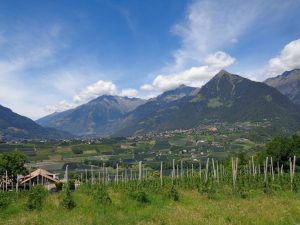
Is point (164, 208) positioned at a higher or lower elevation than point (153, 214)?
lower

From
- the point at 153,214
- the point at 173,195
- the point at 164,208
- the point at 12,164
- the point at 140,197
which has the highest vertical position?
the point at 153,214

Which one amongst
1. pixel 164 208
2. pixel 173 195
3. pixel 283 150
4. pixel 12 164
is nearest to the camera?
pixel 164 208

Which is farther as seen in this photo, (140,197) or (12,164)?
(12,164)

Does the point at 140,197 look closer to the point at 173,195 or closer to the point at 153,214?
the point at 173,195

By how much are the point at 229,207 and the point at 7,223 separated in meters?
11.0

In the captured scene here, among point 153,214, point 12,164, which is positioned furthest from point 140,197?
point 12,164

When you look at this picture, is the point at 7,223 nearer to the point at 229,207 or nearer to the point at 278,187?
the point at 229,207

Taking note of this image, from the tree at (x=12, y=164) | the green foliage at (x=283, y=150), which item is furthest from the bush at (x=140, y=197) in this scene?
the tree at (x=12, y=164)

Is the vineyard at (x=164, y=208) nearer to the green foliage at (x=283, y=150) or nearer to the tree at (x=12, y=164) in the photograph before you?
the green foliage at (x=283, y=150)

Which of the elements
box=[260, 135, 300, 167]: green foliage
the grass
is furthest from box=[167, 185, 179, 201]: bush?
box=[260, 135, 300, 167]: green foliage

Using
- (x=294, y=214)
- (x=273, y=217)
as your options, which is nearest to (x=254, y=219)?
(x=273, y=217)

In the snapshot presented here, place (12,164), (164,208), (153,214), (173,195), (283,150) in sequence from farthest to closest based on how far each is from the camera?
(12,164), (283,150), (173,195), (164,208), (153,214)

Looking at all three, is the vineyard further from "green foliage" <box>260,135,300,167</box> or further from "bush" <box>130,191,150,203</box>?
"green foliage" <box>260,135,300,167</box>

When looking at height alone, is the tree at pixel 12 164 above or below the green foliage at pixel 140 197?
below
